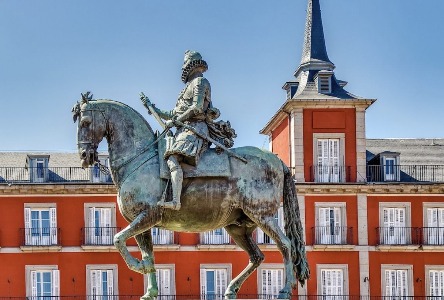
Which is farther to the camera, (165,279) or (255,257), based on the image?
(165,279)

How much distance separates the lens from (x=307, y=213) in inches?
1887

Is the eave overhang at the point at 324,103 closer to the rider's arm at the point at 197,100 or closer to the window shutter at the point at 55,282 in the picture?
the window shutter at the point at 55,282

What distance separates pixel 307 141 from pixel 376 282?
7160 mm

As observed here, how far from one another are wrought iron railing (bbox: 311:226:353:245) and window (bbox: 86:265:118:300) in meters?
A: 9.27

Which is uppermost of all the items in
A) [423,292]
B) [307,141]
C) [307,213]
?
[307,141]

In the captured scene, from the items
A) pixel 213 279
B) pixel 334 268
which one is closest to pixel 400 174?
pixel 334 268

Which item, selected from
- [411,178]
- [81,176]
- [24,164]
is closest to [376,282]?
[411,178]

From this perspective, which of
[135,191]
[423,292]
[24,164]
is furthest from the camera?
[24,164]

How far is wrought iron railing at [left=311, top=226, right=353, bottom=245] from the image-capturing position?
157 feet

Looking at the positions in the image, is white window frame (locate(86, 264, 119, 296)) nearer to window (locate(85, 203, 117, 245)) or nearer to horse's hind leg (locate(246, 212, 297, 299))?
window (locate(85, 203, 117, 245))

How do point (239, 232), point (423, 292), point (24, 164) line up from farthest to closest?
point (24, 164) < point (423, 292) < point (239, 232)

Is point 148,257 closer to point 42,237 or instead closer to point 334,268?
point 334,268

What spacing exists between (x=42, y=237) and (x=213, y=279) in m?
8.05

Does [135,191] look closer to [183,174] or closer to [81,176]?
[183,174]
